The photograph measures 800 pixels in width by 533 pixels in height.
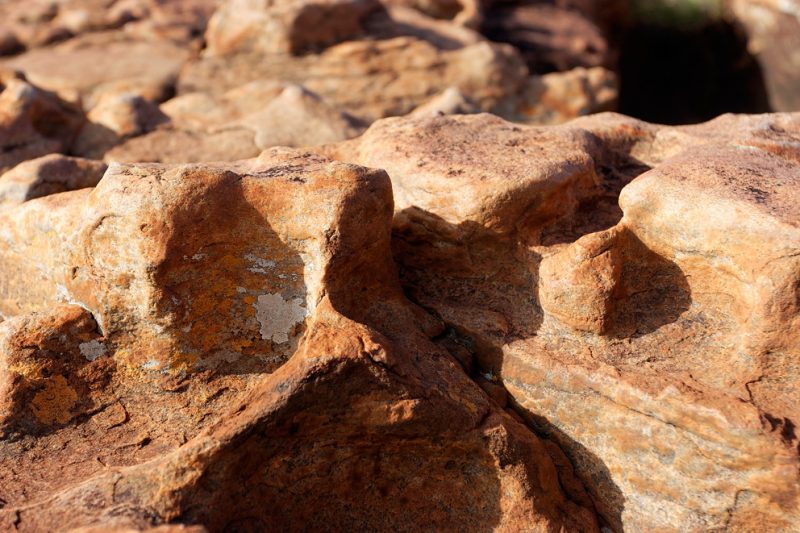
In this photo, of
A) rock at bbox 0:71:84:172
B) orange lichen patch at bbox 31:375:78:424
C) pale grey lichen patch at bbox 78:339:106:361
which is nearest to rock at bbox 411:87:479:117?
rock at bbox 0:71:84:172

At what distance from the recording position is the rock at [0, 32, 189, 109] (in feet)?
15.4

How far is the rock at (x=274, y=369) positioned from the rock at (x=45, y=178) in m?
0.69

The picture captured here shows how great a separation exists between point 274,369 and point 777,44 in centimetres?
628

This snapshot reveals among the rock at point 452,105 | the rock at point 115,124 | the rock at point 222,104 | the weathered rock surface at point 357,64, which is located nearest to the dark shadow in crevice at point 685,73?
the weathered rock surface at point 357,64

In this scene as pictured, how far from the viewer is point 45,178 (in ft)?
9.21

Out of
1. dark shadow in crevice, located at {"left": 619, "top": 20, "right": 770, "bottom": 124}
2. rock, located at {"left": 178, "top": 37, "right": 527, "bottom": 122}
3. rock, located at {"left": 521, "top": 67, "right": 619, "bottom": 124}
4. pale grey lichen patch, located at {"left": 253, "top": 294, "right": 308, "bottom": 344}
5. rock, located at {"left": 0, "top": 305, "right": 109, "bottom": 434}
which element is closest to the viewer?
rock, located at {"left": 0, "top": 305, "right": 109, "bottom": 434}

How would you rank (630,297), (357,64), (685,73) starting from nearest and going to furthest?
(630,297)
(357,64)
(685,73)

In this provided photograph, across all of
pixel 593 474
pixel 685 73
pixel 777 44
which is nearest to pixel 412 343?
pixel 593 474

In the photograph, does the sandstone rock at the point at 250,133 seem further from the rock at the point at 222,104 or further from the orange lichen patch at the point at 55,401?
the orange lichen patch at the point at 55,401

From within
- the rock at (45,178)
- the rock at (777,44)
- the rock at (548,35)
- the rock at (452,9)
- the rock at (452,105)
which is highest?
the rock at (45,178)

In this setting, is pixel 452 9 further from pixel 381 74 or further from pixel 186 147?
pixel 186 147

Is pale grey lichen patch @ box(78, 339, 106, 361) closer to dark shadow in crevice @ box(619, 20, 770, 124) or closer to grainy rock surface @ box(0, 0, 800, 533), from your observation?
grainy rock surface @ box(0, 0, 800, 533)

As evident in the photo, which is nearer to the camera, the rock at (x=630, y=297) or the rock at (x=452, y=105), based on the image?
the rock at (x=630, y=297)

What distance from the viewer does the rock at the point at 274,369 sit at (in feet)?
5.88
